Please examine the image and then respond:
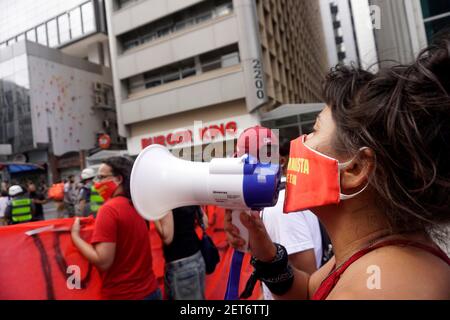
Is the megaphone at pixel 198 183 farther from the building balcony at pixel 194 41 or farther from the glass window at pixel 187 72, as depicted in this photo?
the glass window at pixel 187 72

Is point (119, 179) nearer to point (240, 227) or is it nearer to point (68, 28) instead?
point (68, 28)

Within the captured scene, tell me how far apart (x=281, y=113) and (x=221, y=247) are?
86.9 inches

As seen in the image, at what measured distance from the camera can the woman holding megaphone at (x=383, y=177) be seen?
636 mm

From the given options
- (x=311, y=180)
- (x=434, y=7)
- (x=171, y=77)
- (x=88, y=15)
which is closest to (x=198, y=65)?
(x=171, y=77)

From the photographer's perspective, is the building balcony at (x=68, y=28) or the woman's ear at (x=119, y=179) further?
the woman's ear at (x=119, y=179)

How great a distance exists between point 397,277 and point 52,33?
1439 millimetres

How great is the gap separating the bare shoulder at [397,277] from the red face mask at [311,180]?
0.17 metres

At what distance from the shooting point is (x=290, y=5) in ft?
55.1

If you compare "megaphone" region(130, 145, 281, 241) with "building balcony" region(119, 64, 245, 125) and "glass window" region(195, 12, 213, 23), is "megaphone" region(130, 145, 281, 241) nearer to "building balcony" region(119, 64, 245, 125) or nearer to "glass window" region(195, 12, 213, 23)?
"building balcony" region(119, 64, 245, 125)

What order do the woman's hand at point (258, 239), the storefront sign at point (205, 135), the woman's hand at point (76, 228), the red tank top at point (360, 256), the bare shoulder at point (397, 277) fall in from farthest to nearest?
the woman's hand at point (76, 228), the woman's hand at point (258, 239), the storefront sign at point (205, 135), the red tank top at point (360, 256), the bare shoulder at point (397, 277)

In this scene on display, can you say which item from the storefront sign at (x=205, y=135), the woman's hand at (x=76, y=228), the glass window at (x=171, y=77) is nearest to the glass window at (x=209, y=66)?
the glass window at (x=171, y=77)
